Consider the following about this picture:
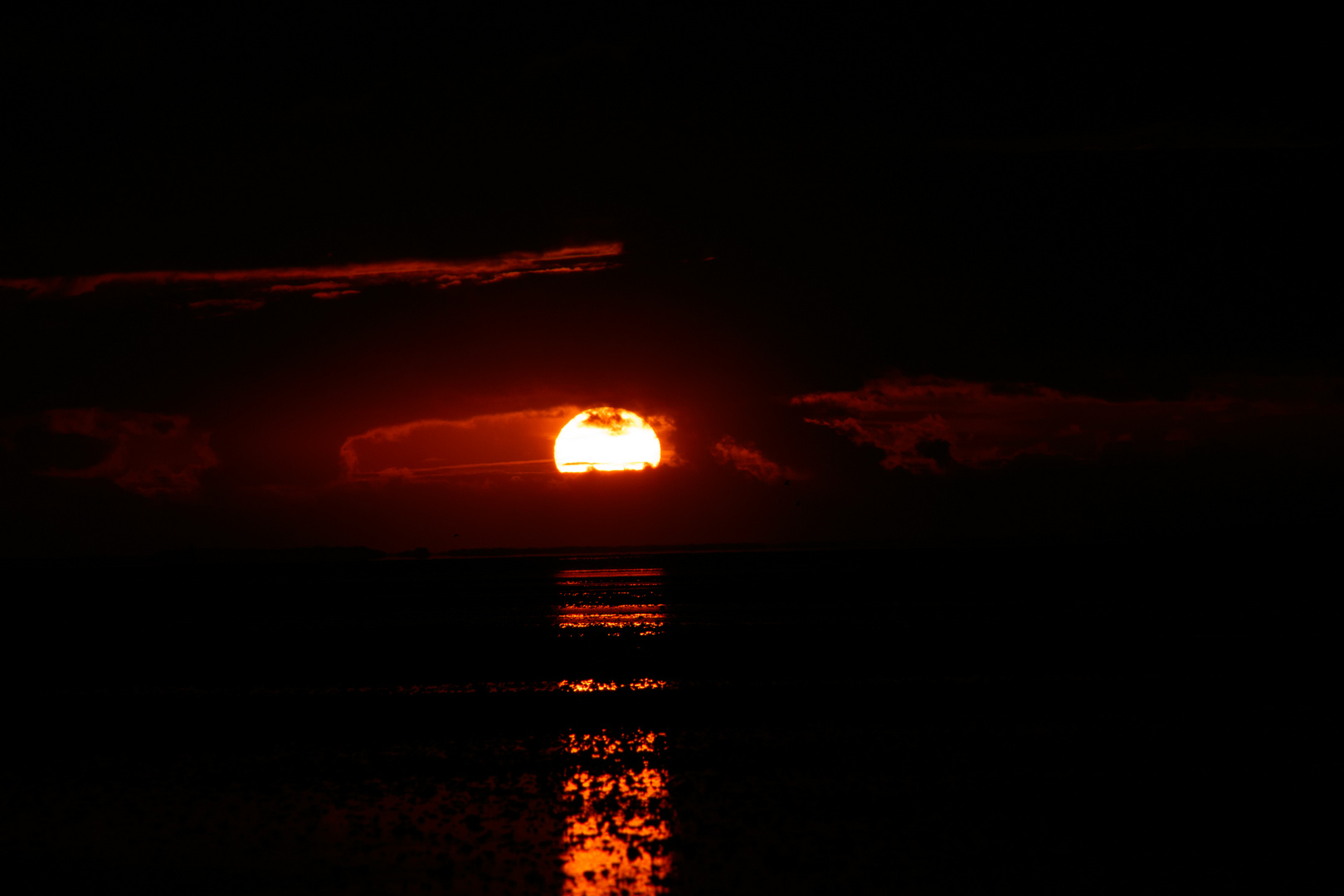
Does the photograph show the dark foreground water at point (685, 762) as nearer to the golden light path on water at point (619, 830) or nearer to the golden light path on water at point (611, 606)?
the golden light path on water at point (619, 830)

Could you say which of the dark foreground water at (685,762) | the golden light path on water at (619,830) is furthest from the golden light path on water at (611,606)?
the golden light path on water at (619,830)

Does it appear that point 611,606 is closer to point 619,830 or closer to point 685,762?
point 685,762

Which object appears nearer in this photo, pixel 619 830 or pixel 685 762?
pixel 619 830

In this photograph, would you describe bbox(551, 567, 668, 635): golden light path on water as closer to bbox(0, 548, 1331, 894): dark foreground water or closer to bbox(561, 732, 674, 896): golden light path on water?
bbox(0, 548, 1331, 894): dark foreground water

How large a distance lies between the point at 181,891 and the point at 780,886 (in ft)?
20.1

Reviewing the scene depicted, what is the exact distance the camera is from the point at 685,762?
14.3 m

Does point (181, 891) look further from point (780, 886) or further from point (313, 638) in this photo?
point (313, 638)

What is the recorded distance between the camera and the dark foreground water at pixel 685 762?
32.1 feet

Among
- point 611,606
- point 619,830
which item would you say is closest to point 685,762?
point 619,830

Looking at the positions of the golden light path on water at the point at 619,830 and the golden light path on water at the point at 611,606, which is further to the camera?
the golden light path on water at the point at 611,606

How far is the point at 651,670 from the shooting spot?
24.8m

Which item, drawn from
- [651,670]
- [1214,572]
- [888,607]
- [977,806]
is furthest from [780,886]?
[1214,572]

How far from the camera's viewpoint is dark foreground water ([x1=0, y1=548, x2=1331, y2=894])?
9773mm

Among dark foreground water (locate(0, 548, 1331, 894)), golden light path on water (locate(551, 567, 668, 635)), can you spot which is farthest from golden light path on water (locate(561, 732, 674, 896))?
golden light path on water (locate(551, 567, 668, 635))
